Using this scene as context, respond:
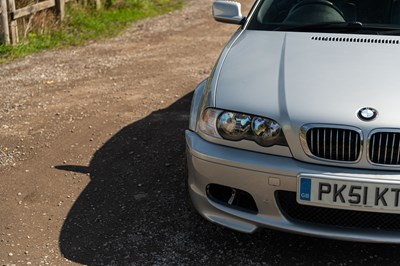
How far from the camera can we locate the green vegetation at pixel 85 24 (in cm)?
880

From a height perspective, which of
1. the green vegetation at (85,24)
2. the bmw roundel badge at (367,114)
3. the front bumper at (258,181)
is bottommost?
the green vegetation at (85,24)

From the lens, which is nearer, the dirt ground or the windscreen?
the dirt ground

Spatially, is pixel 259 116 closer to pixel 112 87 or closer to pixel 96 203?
pixel 96 203

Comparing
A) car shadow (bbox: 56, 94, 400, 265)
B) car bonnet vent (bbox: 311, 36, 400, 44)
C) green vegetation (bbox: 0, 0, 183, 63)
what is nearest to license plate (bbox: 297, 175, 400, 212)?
car shadow (bbox: 56, 94, 400, 265)

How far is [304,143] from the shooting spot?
3527 mm

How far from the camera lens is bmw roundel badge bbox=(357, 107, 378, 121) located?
3.48 m

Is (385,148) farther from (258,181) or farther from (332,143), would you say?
(258,181)

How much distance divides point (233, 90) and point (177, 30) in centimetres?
629

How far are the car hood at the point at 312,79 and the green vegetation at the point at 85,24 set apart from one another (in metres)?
4.97

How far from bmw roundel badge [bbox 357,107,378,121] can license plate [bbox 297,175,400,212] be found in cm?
33

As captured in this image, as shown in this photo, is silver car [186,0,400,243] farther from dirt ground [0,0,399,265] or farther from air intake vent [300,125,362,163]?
dirt ground [0,0,399,265]

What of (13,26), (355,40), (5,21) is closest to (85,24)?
(13,26)

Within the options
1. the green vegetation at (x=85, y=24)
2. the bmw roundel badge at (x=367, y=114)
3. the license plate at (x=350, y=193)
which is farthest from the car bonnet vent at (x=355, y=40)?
the green vegetation at (x=85, y=24)

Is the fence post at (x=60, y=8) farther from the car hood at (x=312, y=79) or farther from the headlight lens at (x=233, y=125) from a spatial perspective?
the headlight lens at (x=233, y=125)
